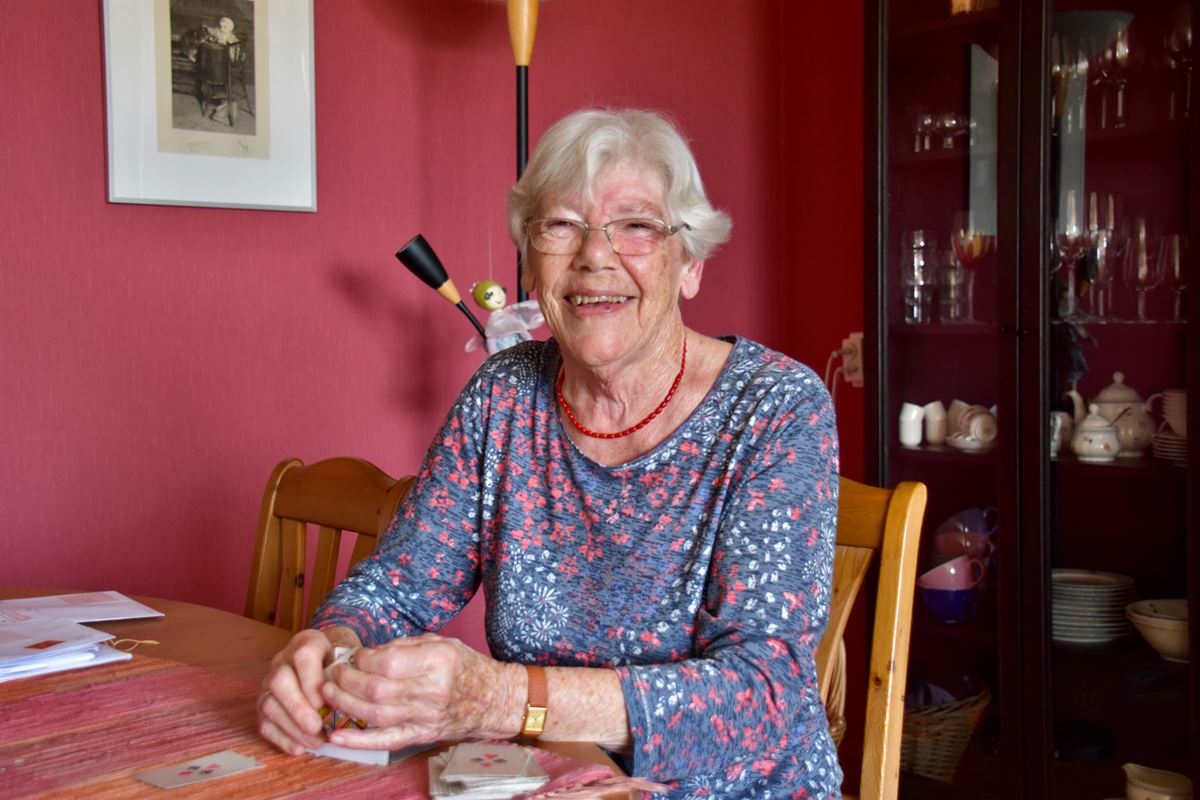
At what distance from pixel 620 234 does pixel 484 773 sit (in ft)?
2.46

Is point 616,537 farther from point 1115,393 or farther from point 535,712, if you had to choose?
point 1115,393

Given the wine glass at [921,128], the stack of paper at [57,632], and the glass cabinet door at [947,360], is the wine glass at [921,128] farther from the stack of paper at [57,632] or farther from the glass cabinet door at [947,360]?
the stack of paper at [57,632]

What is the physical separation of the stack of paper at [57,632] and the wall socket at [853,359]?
184cm

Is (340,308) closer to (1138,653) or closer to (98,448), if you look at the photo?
(98,448)

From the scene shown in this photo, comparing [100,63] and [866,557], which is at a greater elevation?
[100,63]

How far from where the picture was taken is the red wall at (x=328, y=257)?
7.14ft

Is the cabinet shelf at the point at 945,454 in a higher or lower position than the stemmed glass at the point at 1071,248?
lower

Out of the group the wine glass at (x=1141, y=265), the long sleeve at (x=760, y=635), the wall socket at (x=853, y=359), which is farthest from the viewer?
the wall socket at (x=853, y=359)

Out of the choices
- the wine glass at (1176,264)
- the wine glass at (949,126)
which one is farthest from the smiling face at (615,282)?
the wine glass at (949,126)

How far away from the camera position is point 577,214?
58.6 inches

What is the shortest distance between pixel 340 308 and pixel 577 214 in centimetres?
117

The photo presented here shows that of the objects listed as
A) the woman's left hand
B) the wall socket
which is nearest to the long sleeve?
the woman's left hand

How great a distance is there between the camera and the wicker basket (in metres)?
2.45

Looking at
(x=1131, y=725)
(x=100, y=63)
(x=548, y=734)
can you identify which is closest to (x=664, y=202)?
(x=548, y=734)
